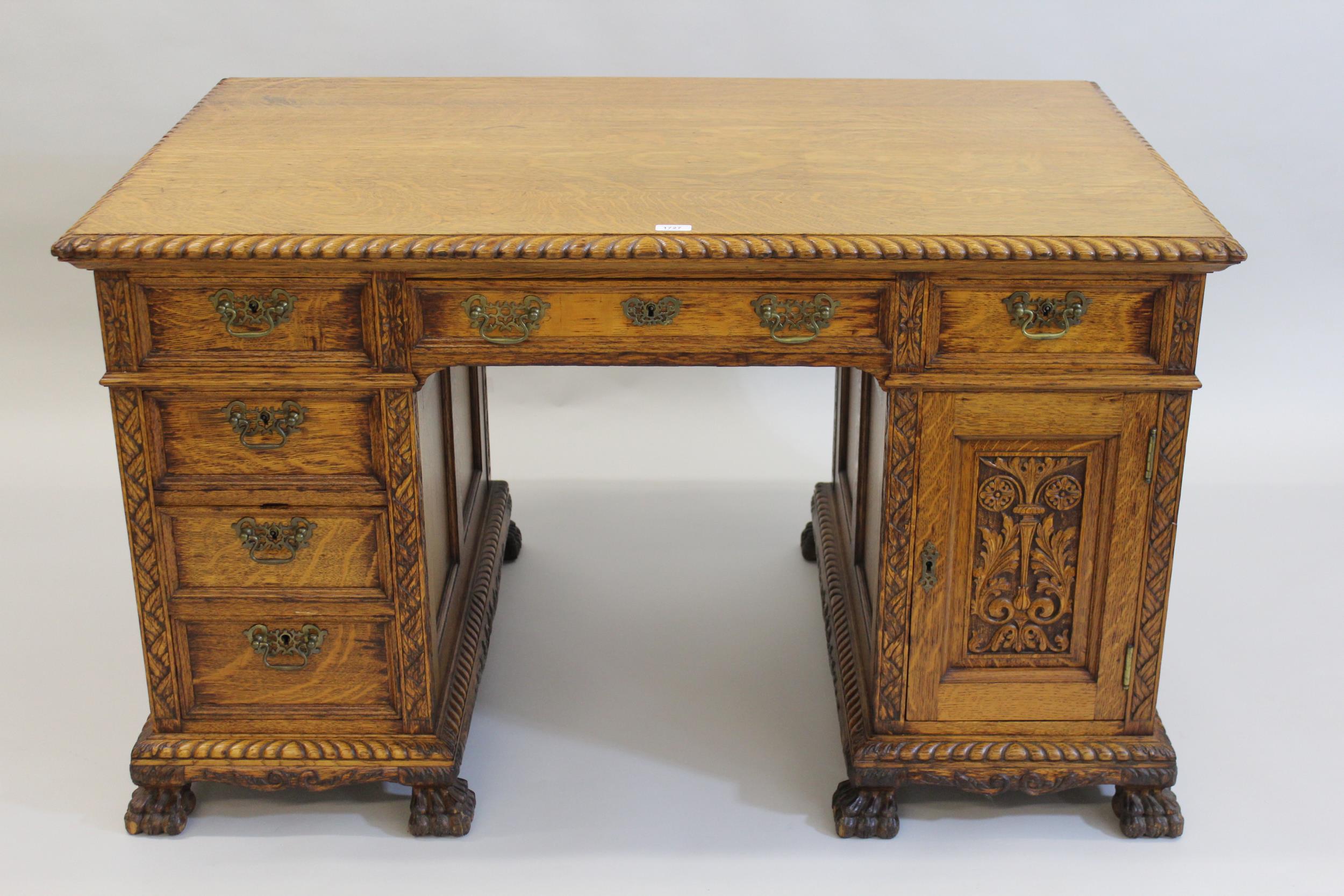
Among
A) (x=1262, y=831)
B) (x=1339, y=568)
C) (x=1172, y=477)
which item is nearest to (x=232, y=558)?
(x=1172, y=477)

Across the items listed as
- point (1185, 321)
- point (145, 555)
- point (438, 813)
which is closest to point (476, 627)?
point (438, 813)

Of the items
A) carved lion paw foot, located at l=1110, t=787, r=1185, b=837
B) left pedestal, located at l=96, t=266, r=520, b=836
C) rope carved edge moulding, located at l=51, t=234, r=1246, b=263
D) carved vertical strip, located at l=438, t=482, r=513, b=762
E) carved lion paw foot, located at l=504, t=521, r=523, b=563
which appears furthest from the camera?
carved lion paw foot, located at l=504, t=521, r=523, b=563

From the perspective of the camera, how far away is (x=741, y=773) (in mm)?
3027

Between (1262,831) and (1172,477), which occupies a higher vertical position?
(1172,477)

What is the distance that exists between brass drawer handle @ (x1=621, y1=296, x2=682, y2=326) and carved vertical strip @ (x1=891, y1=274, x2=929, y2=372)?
0.32 metres

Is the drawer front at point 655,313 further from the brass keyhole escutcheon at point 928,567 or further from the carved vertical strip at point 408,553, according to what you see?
the brass keyhole escutcheon at point 928,567

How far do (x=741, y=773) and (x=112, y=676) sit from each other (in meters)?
1.23

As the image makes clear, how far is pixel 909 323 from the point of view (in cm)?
257

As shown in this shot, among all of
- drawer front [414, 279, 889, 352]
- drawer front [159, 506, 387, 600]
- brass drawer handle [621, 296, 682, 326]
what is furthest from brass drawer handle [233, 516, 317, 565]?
brass drawer handle [621, 296, 682, 326]

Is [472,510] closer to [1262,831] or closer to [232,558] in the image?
[232,558]

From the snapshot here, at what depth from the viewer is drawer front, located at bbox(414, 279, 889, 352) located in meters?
2.57

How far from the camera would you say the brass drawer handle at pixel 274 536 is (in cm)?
273

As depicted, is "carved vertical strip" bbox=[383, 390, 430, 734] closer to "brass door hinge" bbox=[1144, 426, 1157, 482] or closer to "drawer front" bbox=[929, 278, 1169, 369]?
"drawer front" bbox=[929, 278, 1169, 369]

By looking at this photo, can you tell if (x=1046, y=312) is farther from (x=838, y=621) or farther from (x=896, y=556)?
(x=838, y=621)
